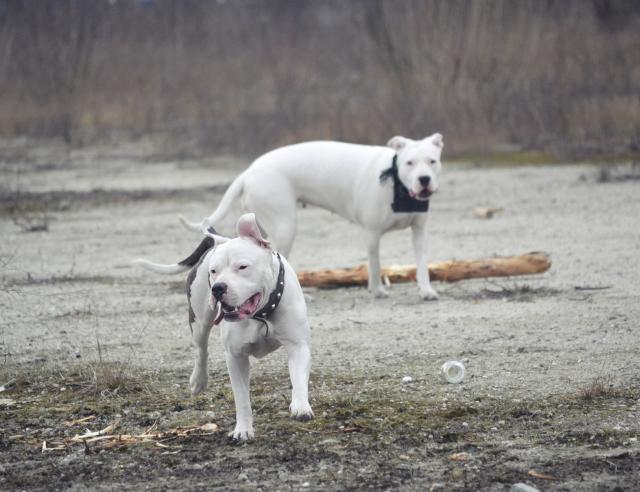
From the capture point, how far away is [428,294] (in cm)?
1023

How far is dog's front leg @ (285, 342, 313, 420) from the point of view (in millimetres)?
5973

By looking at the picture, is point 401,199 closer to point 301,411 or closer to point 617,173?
point 301,411

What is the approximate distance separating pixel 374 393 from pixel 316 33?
1376 inches

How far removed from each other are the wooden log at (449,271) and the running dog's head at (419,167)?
75cm

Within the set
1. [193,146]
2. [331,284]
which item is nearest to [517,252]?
[331,284]

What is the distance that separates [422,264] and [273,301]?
4602mm

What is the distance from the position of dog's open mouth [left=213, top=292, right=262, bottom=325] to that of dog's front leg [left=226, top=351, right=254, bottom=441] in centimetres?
34

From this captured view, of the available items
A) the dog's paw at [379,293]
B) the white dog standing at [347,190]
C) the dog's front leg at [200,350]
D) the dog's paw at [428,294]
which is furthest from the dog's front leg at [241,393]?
the dog's paw at [379,293]

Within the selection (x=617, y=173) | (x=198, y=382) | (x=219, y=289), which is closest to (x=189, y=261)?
(x=198, y=382)

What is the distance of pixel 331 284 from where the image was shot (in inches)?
432

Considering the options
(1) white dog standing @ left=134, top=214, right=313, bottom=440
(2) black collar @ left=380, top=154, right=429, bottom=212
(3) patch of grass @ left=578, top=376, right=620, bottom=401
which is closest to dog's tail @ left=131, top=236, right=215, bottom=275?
(1) white dog standing @ left=134, top=214, right=313, bottom=440

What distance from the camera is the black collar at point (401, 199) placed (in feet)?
34.6

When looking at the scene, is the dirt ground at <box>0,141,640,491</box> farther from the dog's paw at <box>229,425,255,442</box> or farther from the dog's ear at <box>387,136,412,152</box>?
the dog's ear at <box>387,136,412,152</box>

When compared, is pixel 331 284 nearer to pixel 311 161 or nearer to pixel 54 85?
pixel 311 161
